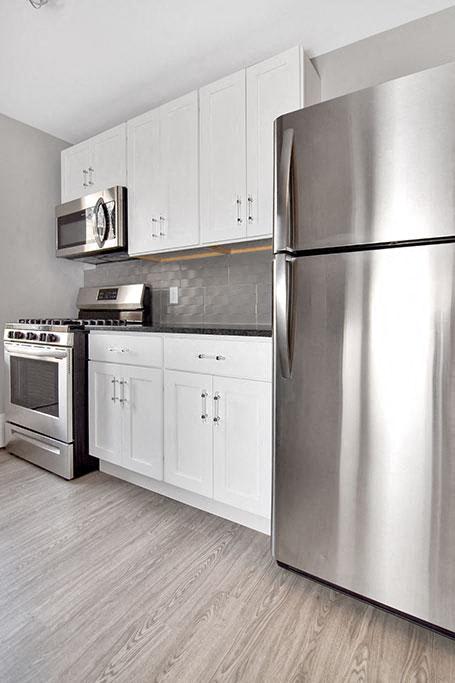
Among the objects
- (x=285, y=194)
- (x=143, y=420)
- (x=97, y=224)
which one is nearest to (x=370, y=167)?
(x=285, y=194)

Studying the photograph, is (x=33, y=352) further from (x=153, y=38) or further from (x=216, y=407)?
(x=153, y=38)

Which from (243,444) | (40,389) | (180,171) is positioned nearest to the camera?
(243,444)

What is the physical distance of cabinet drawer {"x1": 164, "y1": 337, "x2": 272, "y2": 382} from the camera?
1.66 meters

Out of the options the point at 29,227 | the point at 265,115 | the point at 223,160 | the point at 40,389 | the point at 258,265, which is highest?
the point at 265,115

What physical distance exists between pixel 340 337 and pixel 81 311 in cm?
253

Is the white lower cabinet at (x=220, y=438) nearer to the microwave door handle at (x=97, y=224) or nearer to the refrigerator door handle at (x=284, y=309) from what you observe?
the refrigerator door handle at (x=284, y=309)

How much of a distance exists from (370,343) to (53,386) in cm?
194

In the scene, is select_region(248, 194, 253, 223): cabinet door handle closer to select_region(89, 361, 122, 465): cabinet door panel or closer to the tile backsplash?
the tile backsplash

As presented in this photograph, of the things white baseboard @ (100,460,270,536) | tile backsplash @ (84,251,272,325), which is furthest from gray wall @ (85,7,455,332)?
white baseboard @ (100,460,270,536)

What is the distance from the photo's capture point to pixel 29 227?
2986mm

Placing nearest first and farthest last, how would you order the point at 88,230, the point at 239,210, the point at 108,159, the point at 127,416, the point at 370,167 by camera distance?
the point at 370,167 → the point at 239,210 → the point at 127,416 → the point at 108,159 → the point at 88,230

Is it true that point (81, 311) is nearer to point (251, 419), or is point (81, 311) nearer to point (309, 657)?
point (251, 419)

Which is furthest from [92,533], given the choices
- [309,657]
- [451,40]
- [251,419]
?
[451,40]

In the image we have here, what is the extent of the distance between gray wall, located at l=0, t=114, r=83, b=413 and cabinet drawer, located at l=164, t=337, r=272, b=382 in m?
1.62
